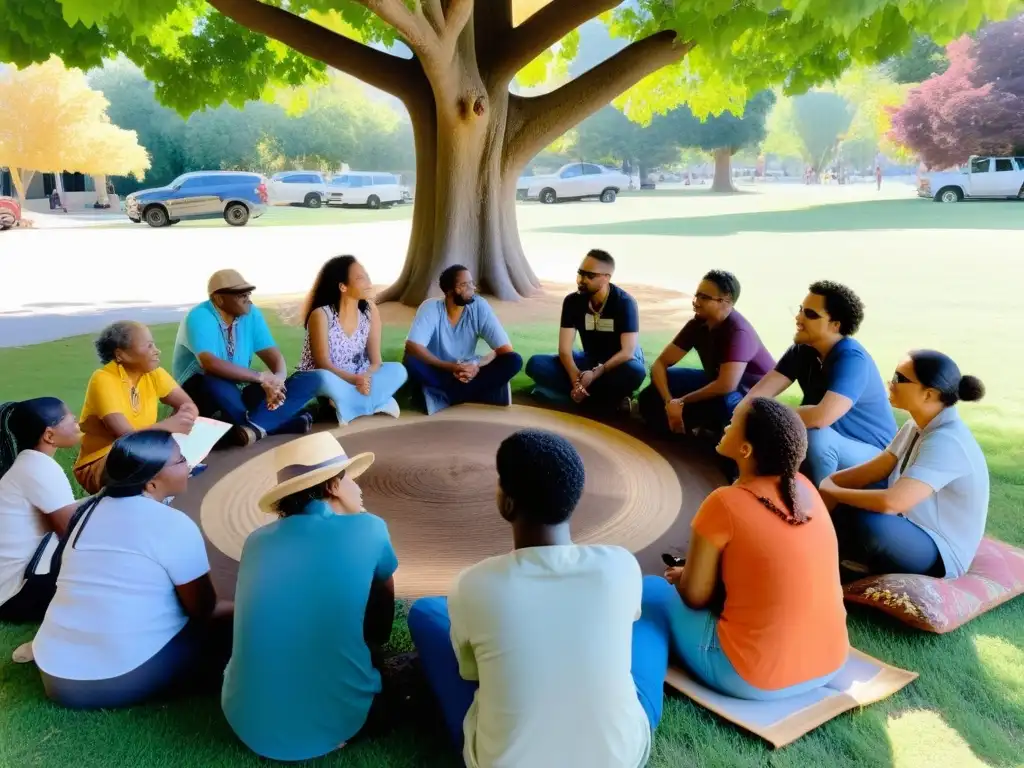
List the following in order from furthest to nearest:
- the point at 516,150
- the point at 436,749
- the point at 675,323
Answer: the point at 516,150
the point at 675,323
the point at 436,749

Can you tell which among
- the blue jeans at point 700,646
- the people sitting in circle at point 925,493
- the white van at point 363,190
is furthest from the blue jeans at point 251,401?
the white van at point 363,190

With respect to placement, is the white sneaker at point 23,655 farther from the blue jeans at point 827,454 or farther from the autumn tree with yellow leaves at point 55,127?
the autumn tree with yellow leaves at point 55,127

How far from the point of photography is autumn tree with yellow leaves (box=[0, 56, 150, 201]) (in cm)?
3106

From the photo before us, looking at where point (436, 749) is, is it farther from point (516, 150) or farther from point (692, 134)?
point (692, 134)

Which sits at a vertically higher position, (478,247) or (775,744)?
(478,247)

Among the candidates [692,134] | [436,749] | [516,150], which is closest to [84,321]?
[516,150]

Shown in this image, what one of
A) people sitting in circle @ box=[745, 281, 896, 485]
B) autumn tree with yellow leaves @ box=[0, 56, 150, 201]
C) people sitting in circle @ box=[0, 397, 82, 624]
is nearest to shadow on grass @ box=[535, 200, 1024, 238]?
people sitting in circle @ box=[745, 281, 896, 485]

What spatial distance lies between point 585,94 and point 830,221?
1625 cm

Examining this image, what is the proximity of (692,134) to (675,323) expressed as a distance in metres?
39.6

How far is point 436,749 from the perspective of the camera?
265cm

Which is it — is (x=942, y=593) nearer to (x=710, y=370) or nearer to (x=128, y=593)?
(x=710, y=370)

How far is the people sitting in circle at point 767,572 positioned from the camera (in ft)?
8.46

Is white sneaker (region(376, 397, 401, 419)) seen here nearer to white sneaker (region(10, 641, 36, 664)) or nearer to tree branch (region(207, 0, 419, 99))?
white sneaker (region(10, 641, 36, 664))

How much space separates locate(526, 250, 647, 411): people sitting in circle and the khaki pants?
3.30m
